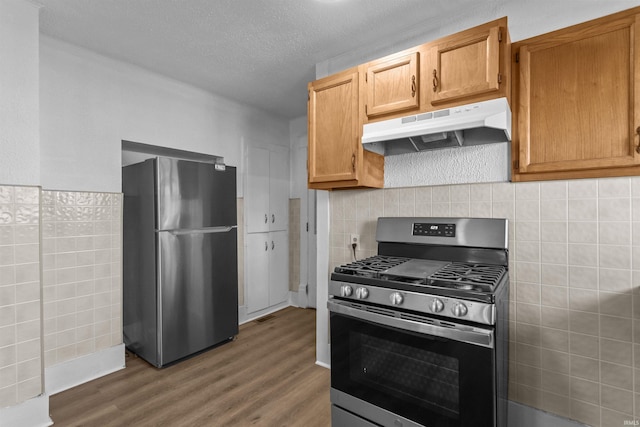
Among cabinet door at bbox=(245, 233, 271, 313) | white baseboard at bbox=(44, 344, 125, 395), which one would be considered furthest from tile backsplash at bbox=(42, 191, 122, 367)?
cabinet door at bbox=(245, 233, 271, 313)

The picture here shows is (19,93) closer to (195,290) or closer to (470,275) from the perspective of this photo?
(195,290)

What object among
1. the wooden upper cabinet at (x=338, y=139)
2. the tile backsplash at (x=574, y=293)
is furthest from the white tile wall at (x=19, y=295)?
the tile backsplash at (x=574, y=293)

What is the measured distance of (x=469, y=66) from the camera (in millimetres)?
1641

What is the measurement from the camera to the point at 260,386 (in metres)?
2.31

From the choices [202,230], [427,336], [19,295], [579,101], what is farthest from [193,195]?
[579,101]

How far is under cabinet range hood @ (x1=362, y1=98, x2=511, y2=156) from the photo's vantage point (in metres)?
1.53

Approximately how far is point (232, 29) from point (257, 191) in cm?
190

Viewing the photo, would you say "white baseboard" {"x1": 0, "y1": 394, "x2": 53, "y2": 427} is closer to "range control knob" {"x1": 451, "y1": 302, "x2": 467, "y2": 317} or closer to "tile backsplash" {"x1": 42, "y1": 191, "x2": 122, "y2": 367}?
"tile backsplash" {"x1": 42, "y1": 191, "x2": 122, "y2": 367}

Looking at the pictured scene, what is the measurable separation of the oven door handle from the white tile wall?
6.00 ft

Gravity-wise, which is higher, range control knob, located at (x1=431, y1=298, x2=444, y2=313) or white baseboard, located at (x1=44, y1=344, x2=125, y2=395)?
range control knob, located at (x1=431, y1=298, x2=444, y2=313)

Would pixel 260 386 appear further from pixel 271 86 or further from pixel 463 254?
pixel 271 86

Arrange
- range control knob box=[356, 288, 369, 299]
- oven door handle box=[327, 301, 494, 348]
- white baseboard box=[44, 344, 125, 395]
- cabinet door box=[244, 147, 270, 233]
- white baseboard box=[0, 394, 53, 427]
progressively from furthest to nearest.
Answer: cabinet door box=[244, 147, 270, 233], white baseboard box=[44, 344, 125, 395], white baseboard box=[0, 394, 53, 427], range control knob box=[356, 288, 369, 299], oven door handle box=[327, 301, 494, 348]

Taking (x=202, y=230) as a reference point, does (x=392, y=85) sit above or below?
above

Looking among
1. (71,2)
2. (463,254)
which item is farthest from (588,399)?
(71,2)
